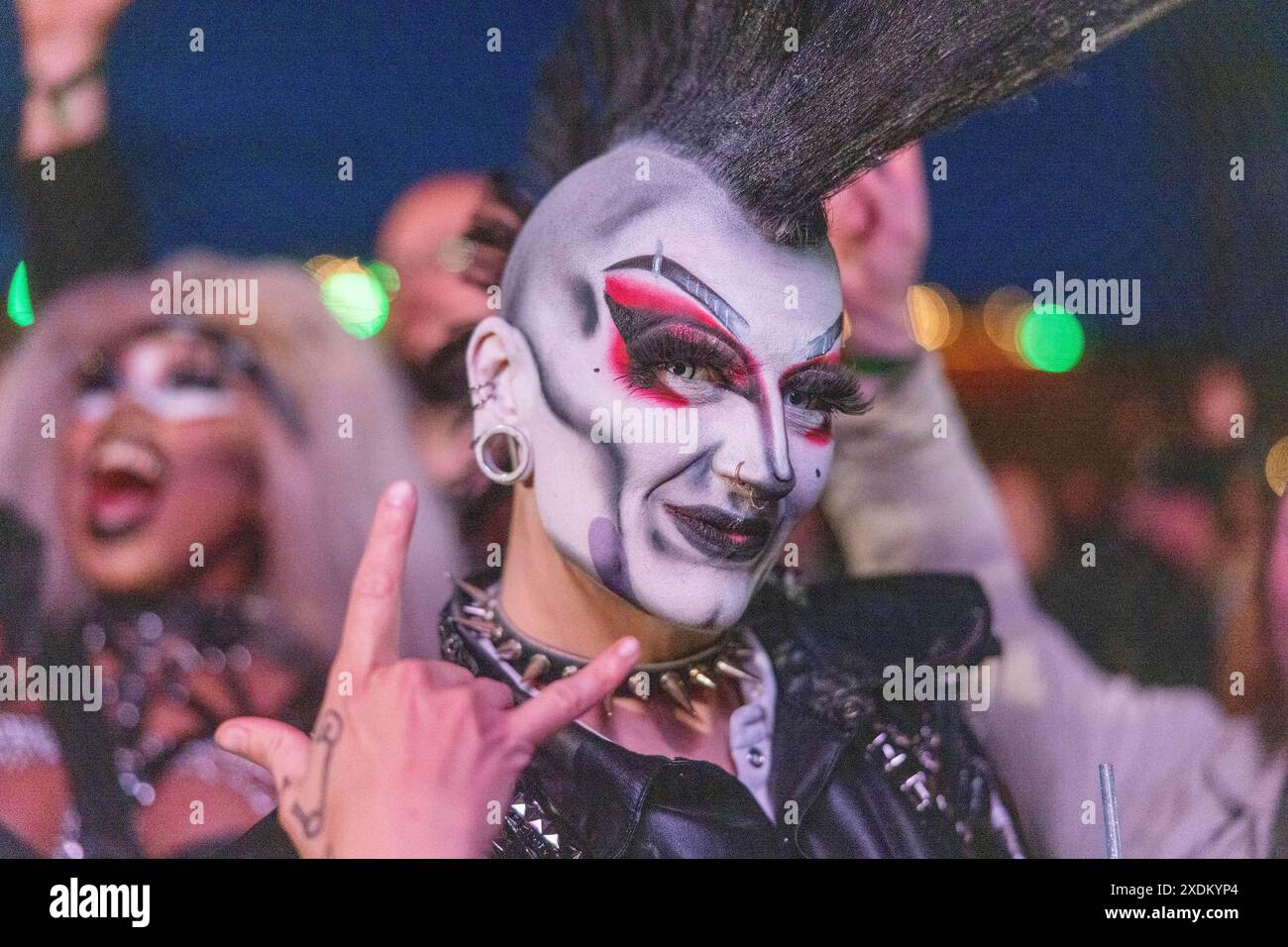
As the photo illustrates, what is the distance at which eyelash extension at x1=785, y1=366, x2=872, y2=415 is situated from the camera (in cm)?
316

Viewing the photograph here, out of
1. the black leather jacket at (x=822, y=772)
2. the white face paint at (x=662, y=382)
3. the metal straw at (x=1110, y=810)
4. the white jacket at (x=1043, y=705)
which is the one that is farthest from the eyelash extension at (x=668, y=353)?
the metal straw at (x=1110, y=810)

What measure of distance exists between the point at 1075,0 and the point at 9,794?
10.9 feet

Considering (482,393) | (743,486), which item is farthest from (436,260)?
(743,486)

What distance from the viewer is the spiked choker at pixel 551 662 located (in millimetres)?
3141

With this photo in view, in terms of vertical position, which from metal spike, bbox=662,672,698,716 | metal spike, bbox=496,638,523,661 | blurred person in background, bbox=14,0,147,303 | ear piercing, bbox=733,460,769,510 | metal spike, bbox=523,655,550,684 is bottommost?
metal spike, bbox=662,672,698,716

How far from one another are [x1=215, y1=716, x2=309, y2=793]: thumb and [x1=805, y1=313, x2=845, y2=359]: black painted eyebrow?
158 centimetres

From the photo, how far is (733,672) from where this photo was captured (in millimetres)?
3238

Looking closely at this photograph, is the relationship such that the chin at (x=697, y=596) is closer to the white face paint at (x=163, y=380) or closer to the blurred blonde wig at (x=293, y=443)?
the blurred blonde wig at (x=293, y=443)

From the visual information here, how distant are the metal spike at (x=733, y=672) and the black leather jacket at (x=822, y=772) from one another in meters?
0.08

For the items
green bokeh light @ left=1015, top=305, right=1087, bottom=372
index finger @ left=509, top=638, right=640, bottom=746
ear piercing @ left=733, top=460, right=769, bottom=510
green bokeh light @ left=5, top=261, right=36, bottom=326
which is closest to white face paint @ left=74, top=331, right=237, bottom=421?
green bokeh light @ left=5, top=261, right=36, bottom=326

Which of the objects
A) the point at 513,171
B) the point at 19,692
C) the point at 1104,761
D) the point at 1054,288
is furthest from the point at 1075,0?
the point at 19,692

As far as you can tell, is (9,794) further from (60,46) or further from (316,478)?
(60,46)

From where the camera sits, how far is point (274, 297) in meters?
3.16

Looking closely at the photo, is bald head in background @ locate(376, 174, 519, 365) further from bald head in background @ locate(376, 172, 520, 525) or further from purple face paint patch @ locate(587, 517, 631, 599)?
purple face paint patch @ locate(587, 517, 631, 599)
